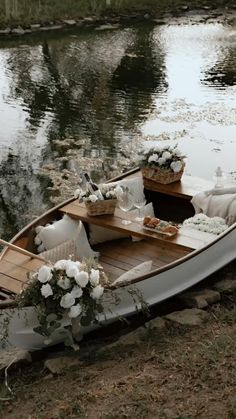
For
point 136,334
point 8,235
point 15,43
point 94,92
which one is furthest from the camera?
point 15,43

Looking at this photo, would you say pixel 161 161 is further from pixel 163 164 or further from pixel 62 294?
pixel 62 294

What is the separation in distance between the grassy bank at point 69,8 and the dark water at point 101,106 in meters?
1.91

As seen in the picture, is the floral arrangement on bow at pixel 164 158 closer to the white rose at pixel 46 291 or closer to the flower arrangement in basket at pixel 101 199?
the flower arrangement in basket at pixel 101 199

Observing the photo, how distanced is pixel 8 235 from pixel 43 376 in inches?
172

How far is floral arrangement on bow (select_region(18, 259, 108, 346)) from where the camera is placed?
6.40m

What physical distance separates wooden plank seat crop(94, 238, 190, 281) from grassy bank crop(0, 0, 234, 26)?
19522mm

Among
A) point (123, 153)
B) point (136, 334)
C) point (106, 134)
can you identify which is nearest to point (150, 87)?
point (106, 134)

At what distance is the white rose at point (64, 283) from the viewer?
21.0 feet

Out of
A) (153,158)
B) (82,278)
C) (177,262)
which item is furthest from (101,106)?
(82,278)

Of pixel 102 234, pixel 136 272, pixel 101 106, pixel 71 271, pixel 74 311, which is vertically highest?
pixel 71 271

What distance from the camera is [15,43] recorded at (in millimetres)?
24375

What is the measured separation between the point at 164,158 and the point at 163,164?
0.29 feet

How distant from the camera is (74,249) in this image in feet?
25.8

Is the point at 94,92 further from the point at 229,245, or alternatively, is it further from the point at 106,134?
the point at 229,245
